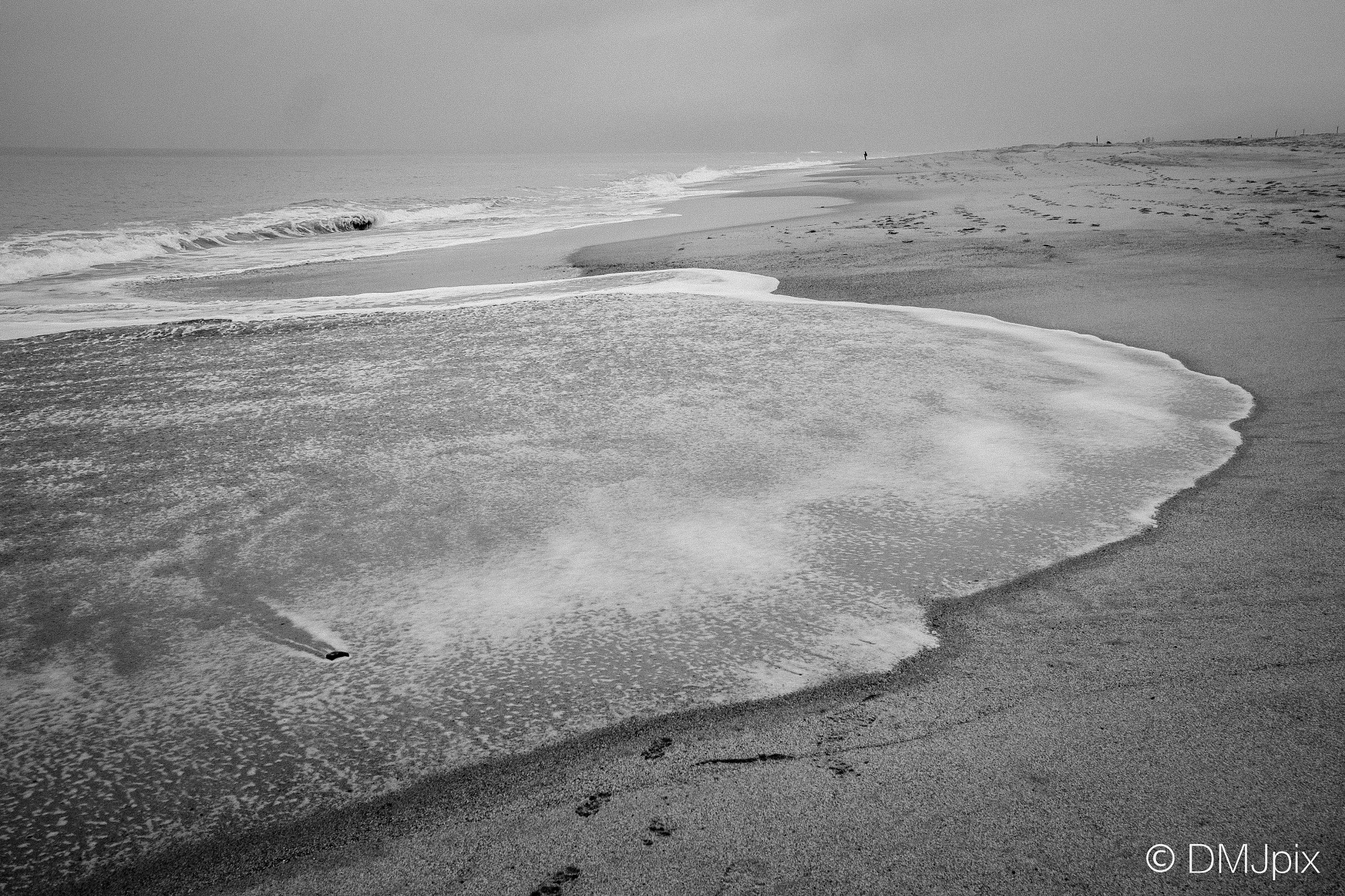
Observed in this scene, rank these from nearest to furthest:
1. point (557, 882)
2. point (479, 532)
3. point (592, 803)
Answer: point (557, 882)
point (592, 803)
point (479, 532)

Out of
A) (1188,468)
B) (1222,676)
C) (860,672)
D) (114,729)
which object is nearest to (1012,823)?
(860,672)

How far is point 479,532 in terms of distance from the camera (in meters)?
2.98

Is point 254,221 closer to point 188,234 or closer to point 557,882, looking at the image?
point 188,234

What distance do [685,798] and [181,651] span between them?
1500 millimetres

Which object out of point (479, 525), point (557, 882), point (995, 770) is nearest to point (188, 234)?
point (479, 525)

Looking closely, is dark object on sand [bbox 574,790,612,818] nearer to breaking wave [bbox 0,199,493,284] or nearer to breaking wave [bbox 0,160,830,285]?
breaking wave [bbox 0,160,830,285]

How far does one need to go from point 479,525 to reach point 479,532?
0.19 ft

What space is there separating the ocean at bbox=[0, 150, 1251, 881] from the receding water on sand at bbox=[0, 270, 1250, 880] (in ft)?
0.04

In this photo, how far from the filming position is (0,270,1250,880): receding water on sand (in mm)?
1942

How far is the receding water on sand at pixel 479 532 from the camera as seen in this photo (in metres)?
1.94

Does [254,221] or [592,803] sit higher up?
[254,221]

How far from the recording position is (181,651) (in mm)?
2273

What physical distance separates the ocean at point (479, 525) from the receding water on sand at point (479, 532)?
0.04 feet

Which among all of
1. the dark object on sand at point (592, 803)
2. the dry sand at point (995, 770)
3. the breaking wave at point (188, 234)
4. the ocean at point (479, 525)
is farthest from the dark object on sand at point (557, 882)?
the breaking wave at point (188, 234)
